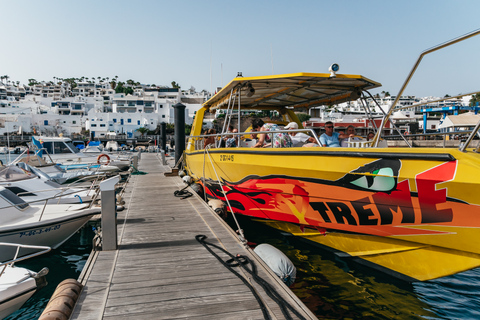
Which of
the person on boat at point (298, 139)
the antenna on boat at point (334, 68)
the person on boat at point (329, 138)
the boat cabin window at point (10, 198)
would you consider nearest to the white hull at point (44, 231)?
the boat cabin window at point (10, 198)

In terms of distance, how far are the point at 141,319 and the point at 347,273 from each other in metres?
3.69

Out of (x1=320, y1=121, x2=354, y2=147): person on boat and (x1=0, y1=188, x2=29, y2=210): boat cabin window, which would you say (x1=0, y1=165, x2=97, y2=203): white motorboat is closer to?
(x1=0, y1=188, x2=29, y2=210): boat cabin window

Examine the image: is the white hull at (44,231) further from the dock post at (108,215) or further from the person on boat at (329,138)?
the person on boat at (329,138)

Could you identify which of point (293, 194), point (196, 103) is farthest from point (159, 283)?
point (196, 103)

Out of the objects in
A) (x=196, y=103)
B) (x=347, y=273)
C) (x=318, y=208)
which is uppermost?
(x=196, y=103)

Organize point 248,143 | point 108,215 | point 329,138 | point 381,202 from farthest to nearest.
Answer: point 248,143
point 329,138
point 108,215
point 381,202

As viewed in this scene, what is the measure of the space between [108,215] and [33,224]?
281 cm

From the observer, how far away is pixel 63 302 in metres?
2.89

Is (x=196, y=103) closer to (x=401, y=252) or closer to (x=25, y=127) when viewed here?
(x=25, y=127)

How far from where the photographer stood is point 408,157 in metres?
3.81

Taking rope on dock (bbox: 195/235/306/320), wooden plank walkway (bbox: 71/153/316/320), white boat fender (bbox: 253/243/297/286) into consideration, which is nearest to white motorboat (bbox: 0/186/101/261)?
wooden plank walkway (bbox: 71/153/316/320)

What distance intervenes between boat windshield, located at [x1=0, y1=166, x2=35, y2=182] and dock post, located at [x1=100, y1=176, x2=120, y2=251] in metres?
6.71

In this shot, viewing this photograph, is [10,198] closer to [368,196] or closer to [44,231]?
[44,231]

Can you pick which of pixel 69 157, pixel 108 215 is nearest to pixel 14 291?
pixel 108 215
